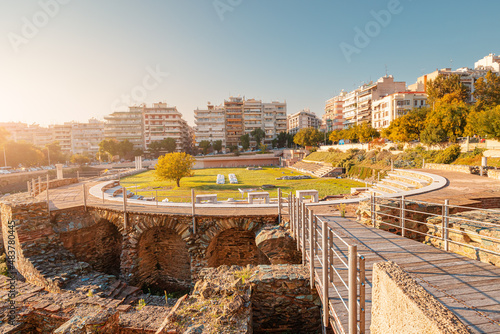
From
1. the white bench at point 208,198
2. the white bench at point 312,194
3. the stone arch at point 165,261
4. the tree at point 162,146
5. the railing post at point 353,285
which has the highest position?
the tree at point 162,146

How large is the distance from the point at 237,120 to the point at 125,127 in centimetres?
4430

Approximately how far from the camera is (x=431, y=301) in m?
1.94

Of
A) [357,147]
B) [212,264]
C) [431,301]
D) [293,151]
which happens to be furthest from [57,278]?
[293,151]

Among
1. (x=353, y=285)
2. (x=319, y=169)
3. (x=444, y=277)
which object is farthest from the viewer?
(x=319, y=169)

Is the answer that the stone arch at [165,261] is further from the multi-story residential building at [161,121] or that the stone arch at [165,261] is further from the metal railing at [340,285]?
the multi-story residential building at [161,121]

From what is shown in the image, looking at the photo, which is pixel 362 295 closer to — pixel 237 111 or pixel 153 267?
pixel 153 267

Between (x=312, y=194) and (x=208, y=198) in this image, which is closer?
(x=312, y=194)

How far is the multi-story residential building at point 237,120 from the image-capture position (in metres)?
101

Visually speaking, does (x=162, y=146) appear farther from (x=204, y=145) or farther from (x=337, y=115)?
(x=337, y=115)

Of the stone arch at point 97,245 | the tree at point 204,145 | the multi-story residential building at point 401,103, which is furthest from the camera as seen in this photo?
the tree at point 204,145

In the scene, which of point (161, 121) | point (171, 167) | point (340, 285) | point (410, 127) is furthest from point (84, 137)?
point (340, 285)

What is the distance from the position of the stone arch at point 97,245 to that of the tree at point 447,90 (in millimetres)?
61825

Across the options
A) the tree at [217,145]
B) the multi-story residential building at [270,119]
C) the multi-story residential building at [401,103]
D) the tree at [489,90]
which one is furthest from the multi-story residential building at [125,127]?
the tree at [489,90]

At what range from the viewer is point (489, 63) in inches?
3219
